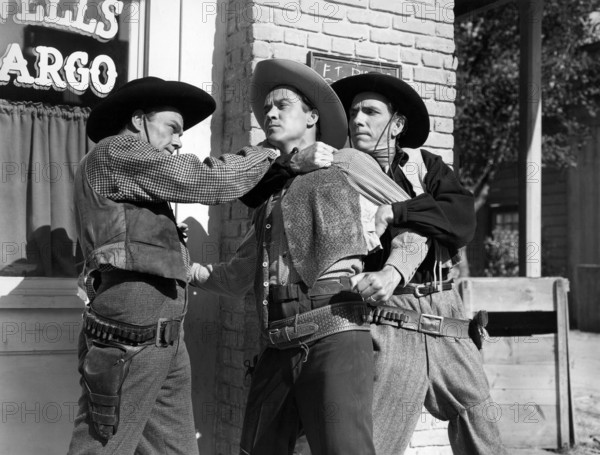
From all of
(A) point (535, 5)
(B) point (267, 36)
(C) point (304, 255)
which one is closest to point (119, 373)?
(C) point (304, 255)

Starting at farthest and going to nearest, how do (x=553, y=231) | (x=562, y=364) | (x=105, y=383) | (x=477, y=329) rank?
(x=553, y=231), (x=562, y=364), (x=477, y=329), (x=105, y=383)

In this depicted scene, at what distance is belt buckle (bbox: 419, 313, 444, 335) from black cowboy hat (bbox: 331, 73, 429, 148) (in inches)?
33.4

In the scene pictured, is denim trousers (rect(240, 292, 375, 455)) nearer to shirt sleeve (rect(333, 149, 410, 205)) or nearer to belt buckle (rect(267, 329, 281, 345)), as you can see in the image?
belt buckle (rect(267, 329, 281, 345))

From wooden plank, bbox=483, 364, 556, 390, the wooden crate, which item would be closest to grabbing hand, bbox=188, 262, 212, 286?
the wooden crate

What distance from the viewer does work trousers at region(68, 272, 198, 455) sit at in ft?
10.3

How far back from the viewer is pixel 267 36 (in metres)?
4.53

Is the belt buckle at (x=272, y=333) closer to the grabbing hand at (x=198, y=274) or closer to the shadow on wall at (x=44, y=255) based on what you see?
the grabbing hand at (x=198, y=274)

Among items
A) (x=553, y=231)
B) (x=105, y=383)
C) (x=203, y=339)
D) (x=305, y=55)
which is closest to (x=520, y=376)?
(x=203, y=339)

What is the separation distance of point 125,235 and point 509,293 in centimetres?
332

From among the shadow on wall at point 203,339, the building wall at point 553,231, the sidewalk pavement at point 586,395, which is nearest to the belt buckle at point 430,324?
the shadow on wall at point 203,339

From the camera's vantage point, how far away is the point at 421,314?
361 centimetres

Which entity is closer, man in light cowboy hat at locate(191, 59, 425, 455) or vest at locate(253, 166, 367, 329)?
man in light cowboy hat at locate(191, 59, 425, 455)

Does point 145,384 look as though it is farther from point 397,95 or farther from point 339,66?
point 339,66

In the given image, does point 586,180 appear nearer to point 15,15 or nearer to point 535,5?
point 535,5
